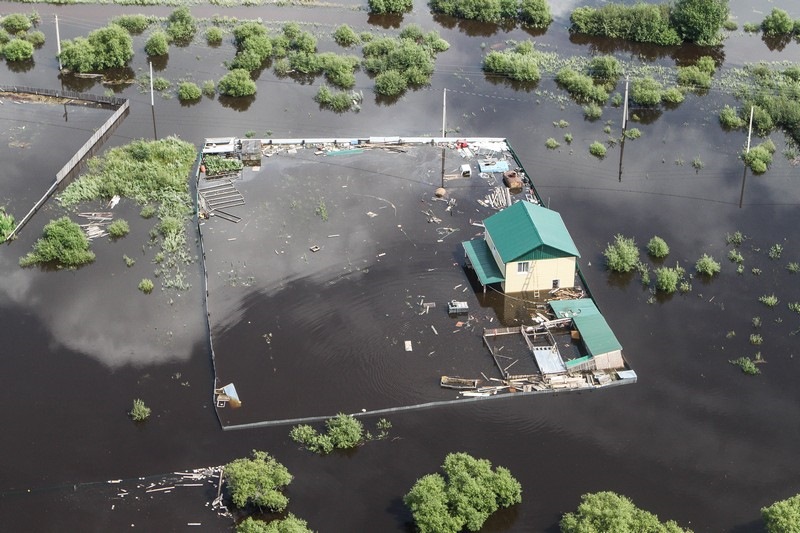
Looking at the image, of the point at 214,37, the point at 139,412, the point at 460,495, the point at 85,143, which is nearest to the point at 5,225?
the point at 85,143

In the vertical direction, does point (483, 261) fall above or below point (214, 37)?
below

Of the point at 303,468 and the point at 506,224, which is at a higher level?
the point at 506,224

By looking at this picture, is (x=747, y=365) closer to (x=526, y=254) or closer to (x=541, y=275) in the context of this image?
(x=541, y=275)

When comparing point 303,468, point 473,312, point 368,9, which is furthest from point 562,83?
point 303,468

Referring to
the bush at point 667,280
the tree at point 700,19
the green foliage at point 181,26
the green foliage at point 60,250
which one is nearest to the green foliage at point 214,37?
the green foliage at point 181,26

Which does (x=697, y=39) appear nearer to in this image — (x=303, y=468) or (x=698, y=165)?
(x=698, y=165)

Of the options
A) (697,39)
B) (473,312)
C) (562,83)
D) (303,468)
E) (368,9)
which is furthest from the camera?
(368,9)
